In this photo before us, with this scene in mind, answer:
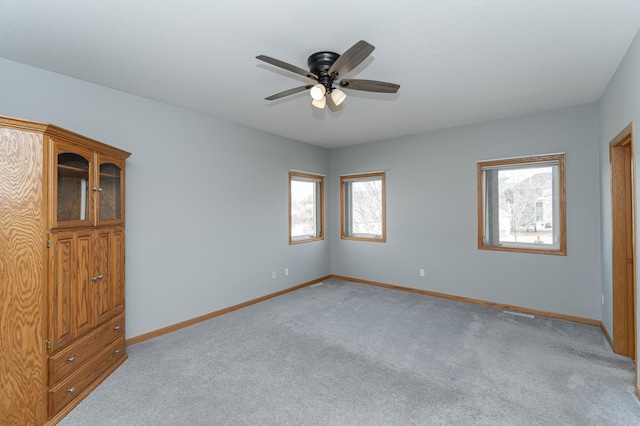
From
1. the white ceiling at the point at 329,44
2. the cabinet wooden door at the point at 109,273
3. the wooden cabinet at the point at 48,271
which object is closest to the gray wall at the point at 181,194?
the white ceiling at the point at 329,44

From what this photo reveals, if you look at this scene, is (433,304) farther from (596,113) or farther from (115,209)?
(115,209)

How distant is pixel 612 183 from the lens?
9.08ft

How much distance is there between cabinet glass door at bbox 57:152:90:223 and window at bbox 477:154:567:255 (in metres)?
4.59

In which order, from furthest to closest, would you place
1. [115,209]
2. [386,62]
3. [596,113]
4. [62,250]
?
[596,113], [115,209], [386,62], [62,250]

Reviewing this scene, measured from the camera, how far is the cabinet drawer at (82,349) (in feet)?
6.39

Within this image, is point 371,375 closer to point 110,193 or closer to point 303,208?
point 110,193

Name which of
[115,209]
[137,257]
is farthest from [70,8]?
[137,257]

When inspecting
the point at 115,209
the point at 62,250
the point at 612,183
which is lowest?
the point at 62,250

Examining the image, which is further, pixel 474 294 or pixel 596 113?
pixel 474 294

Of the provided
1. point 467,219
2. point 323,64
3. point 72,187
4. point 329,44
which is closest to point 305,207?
point 467,219

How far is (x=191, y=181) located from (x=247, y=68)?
1675 millimetres

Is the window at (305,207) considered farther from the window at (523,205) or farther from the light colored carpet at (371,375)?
the window at (523,205)

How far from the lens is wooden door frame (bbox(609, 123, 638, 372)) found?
8.77 ft

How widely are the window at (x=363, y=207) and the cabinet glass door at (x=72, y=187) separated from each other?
4147 mm
